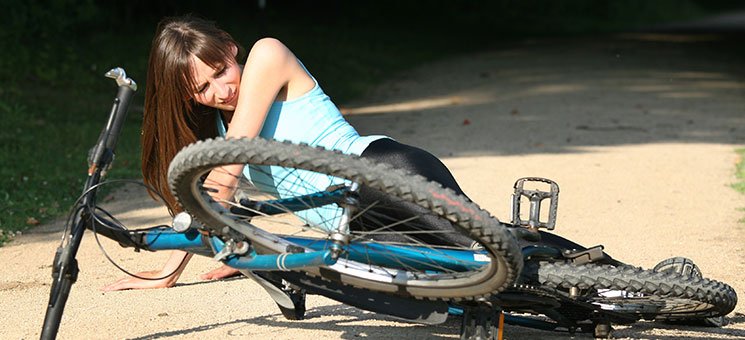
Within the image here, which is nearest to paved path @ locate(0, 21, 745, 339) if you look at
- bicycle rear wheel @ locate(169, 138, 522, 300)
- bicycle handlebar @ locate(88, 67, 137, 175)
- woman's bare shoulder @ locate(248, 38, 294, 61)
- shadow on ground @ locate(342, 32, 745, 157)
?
shadow on ground @ locate(342, 32, 745, 157)

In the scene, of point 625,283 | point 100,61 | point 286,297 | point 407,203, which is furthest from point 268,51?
point 100,61

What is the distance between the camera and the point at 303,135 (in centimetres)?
300

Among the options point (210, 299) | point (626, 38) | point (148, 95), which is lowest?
point (210, 299)

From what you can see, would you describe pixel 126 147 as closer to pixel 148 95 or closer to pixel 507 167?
pixel 507 167

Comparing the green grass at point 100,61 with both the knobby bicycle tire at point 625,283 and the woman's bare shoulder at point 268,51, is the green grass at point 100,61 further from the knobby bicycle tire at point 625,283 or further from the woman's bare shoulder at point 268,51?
the knobby bicycle tire at point 625,283

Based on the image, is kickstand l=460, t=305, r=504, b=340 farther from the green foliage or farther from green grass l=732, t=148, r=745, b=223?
the green foliage

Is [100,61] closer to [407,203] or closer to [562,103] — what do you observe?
[562,103]

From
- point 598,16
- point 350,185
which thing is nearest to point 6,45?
point 350,185

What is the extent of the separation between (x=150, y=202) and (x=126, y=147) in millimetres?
1991

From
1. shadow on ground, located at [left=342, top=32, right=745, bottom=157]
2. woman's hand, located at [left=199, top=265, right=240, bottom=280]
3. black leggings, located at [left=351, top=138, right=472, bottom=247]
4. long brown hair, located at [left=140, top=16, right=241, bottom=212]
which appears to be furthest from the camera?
shadow on ground, located at [left=342, top=32, right=745, bottom=157]

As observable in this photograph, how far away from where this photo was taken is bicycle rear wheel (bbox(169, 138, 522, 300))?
88.7 inches

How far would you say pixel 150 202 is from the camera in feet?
19.4

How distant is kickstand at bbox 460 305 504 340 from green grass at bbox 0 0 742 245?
1791 millimetres

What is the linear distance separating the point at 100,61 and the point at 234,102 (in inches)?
395
